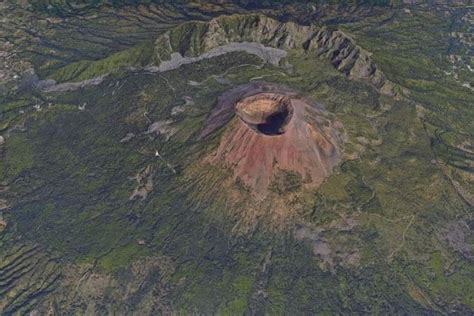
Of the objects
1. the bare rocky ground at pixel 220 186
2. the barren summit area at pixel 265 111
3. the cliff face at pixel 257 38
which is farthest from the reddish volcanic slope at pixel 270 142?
the cliff face at pixel 257 38

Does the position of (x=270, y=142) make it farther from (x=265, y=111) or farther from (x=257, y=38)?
(x=257, y=38)

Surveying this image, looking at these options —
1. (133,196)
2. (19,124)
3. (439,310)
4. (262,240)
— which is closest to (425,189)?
(439,310)

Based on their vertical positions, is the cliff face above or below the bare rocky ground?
above

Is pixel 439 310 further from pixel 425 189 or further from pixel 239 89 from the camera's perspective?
pixel 239 89

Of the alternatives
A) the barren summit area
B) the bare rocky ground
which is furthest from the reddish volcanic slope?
the bare rocky ground

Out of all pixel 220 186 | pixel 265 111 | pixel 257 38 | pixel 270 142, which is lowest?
pixel 220 186

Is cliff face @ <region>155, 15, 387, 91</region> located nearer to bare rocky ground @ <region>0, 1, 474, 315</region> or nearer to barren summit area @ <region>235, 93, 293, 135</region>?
bare rocky ground @ <region>0, 1, 474, 315</region>

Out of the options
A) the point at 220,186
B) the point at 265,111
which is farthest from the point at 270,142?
the point at 220,186
